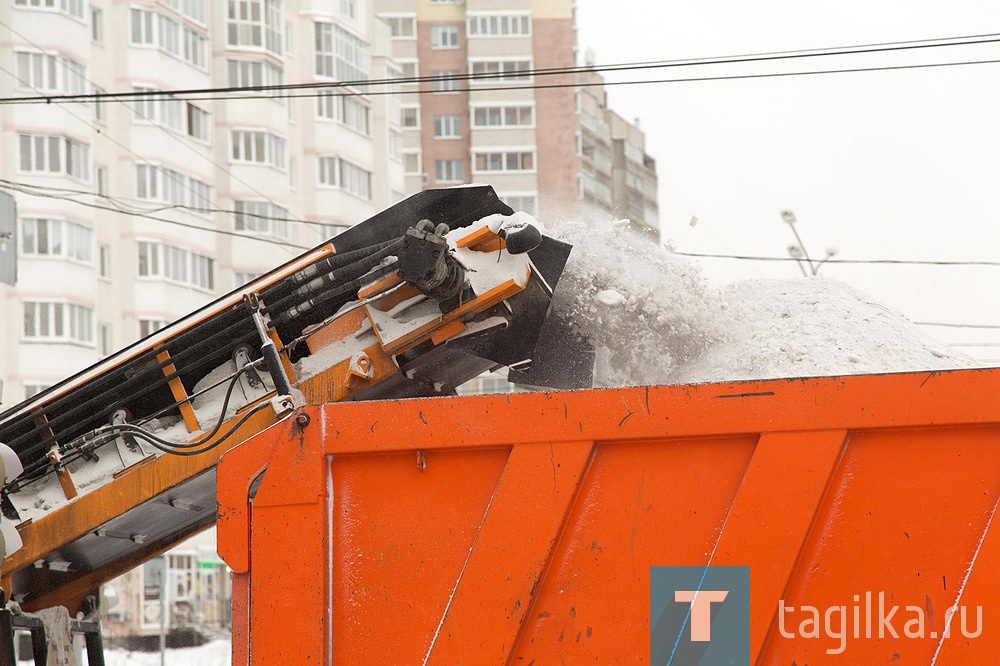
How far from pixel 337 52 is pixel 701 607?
132ft

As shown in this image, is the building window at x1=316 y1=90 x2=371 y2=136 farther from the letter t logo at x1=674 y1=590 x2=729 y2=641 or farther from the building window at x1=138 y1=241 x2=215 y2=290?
the letter t logo at x1=674 y1=590 x2=729 y2=641

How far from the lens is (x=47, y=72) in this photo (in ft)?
96.0

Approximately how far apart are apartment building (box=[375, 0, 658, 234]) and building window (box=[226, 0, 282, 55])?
17080mm

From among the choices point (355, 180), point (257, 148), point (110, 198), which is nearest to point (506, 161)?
point (355, 180)

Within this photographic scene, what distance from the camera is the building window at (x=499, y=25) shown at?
192 ft

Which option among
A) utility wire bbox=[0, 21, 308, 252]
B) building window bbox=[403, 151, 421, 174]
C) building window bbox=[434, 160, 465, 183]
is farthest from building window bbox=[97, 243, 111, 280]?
building window bbox=[403, 151, 421, 174]

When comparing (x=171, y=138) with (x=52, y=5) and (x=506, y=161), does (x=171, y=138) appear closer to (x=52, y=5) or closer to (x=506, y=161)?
(x=52, y=5)

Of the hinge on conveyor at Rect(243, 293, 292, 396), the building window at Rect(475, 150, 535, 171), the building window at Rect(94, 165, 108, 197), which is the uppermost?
the building window at Rect(475, 150, 535, 171)

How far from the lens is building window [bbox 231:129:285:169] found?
36250 millimetres

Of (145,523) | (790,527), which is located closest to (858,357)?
(790,527)

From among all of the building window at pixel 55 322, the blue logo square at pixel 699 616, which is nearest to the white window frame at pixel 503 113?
the building window at pixel 55 322

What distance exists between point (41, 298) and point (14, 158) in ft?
12.0

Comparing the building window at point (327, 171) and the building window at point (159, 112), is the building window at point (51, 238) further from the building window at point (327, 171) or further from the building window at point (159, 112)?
the building window at point (327, 171)

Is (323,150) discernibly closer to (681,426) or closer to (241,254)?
(241,254)
